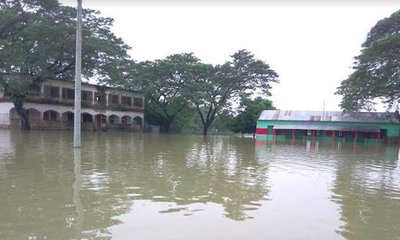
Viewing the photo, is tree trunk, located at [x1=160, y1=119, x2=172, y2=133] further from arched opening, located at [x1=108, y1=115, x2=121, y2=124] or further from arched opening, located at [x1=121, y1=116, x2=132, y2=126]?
arched opening, located at [x1=108, y1=115, x2=121, y2=124]

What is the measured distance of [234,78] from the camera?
165ft

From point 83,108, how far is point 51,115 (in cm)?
406

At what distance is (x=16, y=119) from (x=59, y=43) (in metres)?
12.4

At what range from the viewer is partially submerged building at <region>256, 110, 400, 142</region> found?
44.6 m

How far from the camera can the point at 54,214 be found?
18.6ft

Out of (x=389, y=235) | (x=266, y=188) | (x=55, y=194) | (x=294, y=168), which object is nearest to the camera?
(x=389, y=235)

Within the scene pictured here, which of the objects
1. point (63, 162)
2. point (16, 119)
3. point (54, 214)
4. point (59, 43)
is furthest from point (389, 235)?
point (16, 119)

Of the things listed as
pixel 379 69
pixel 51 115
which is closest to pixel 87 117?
pixel 51 115

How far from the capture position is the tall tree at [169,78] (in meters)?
49.5

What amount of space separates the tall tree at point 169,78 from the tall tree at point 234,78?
1709 millimetres

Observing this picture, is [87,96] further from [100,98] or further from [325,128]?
[325,128]

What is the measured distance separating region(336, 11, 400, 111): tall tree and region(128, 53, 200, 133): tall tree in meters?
20.5

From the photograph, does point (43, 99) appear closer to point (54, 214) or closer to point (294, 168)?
point (294, 168)

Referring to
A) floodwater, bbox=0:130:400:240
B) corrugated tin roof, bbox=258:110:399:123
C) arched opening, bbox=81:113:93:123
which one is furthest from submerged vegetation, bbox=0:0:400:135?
floodwater, bbox=0:130:400:240
